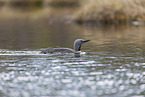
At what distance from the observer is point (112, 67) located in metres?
12.8

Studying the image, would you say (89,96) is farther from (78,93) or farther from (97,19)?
(97,19)

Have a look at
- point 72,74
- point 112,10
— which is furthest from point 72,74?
point 112,10

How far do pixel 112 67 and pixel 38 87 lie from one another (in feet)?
11.1

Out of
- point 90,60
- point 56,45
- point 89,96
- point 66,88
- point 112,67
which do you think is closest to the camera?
point 89,96

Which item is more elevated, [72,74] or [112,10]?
[112,10]

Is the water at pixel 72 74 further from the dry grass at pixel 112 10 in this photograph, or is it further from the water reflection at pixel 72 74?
the dry grass at pixel 112 10

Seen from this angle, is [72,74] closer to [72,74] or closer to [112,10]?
[72,74]

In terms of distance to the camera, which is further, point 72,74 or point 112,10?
point 112,10

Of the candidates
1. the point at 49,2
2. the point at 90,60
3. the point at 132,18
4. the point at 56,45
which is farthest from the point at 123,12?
the point at 49,2

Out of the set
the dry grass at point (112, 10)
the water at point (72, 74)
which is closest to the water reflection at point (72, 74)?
the water at point (72, 74)

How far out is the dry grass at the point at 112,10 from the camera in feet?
111

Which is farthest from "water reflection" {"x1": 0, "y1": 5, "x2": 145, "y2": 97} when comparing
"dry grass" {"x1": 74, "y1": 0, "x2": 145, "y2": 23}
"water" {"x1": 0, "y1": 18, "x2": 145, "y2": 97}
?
"dry grass" {"x1": 74, "y1": 0, "x2": 145, "y2": 23}

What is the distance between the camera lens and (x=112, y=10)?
34312 mm

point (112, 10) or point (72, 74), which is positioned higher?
point (112, 10)
